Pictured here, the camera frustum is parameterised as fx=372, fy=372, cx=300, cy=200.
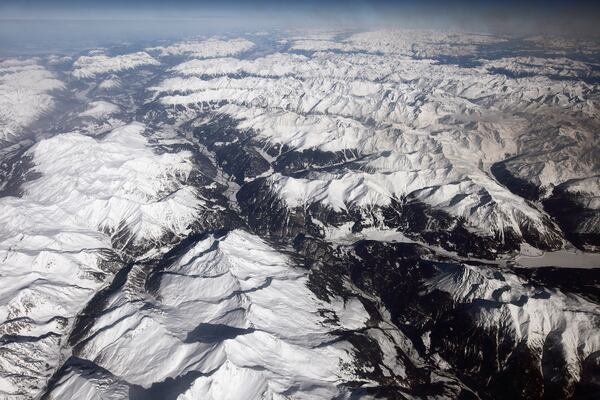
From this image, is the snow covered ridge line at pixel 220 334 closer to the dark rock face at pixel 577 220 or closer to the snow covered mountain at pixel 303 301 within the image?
the snow covered mountain at pixel 303 301

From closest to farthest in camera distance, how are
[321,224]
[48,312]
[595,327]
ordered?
[595,327] < [48,312] < [321,224]

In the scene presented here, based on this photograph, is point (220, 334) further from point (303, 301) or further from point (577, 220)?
point (577, 220)

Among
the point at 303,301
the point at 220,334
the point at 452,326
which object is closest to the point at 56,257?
the point at 220,334

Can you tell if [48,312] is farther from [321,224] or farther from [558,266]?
[558,266]

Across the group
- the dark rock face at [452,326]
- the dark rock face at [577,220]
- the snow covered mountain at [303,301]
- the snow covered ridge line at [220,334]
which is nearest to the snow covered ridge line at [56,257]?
the snow covered mountain at [303,301]

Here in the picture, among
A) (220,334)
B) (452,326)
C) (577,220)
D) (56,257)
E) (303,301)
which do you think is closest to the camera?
(220,334)

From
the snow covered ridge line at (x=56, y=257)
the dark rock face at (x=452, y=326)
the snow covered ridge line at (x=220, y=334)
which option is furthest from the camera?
the snow covered ridge line at (x=56, y=257)

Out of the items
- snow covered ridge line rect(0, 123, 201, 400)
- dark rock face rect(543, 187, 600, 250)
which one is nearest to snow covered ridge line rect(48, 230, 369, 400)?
snow covered ridge line rect(0, 123, 201, 400)

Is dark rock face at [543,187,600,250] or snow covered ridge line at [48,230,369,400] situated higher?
dark rock face at [543,187,600,250]

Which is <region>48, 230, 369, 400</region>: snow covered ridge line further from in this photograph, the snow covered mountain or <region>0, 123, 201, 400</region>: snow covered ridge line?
<region>0, 123, 201, 400</region>: snow covered ridge line

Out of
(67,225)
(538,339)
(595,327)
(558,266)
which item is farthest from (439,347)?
(67,225)

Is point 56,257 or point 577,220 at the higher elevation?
point 577,220
